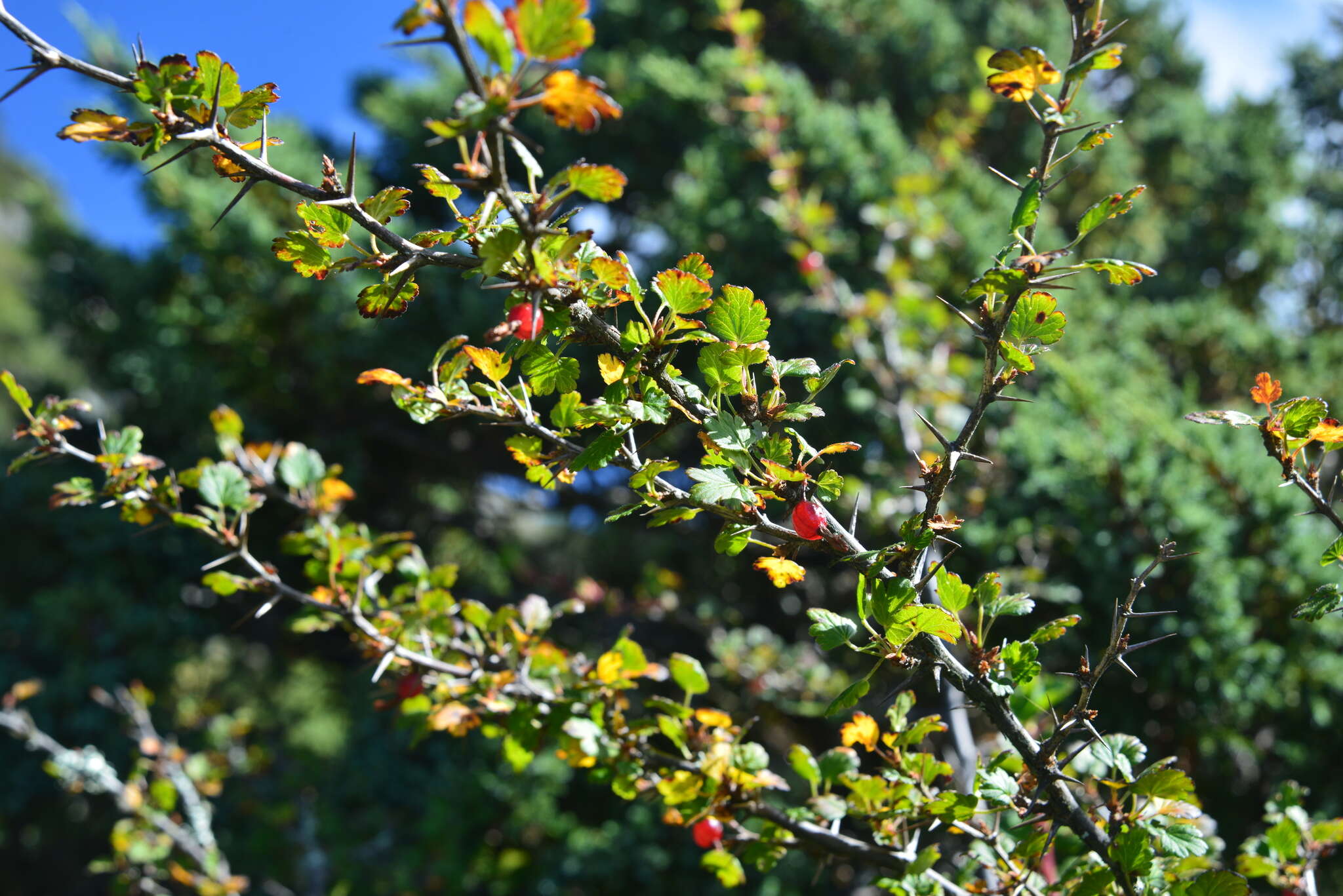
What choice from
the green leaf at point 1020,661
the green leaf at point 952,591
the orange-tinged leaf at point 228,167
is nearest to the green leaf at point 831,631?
the green leaf at point 952,591

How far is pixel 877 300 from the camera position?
257cm

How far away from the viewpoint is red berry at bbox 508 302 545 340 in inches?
28.3

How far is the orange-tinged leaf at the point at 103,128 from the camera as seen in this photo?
2.21ft

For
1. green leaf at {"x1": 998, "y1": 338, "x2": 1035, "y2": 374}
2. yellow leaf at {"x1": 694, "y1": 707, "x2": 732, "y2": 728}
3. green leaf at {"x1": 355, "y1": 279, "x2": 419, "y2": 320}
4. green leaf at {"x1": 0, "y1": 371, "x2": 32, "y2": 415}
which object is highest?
green leaf at {"x1": 998, "y1": 338, "x2": 1035, "y2": 374}

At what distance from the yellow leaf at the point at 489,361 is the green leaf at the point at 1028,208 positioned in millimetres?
512

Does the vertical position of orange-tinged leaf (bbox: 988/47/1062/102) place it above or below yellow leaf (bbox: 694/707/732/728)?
above

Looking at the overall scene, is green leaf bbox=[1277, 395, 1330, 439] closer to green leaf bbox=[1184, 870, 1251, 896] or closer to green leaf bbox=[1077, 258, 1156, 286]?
green leaf bbox=[1077, 258, 1156, 286]

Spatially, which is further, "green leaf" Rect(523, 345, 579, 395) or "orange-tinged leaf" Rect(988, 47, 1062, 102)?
"green leaf" Rect(523, 345, 579, 395)

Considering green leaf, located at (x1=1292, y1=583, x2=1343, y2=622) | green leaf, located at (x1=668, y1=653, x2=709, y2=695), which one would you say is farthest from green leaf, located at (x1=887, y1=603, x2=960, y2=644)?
green leaf, located at (x1=668, y1=653, x2=709, y2=695)

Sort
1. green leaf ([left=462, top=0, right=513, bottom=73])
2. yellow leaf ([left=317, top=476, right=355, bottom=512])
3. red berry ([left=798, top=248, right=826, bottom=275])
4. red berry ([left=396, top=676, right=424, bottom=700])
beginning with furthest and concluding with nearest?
red berry ([left=798, top=248, right=826, bottom=275]) < yellow leaf ([left=317, top=476, right=355, bottom=512]) < red berry ([left=396, top=676, right=424, bottom=700]) < green leaf ([left=462, top=0, right=513, bottom=73])

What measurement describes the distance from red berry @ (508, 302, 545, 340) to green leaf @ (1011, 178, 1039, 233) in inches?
16.9

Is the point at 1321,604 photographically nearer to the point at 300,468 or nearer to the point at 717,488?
the point at 717,488

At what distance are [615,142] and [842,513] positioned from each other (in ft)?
8.75

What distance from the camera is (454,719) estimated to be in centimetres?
118
